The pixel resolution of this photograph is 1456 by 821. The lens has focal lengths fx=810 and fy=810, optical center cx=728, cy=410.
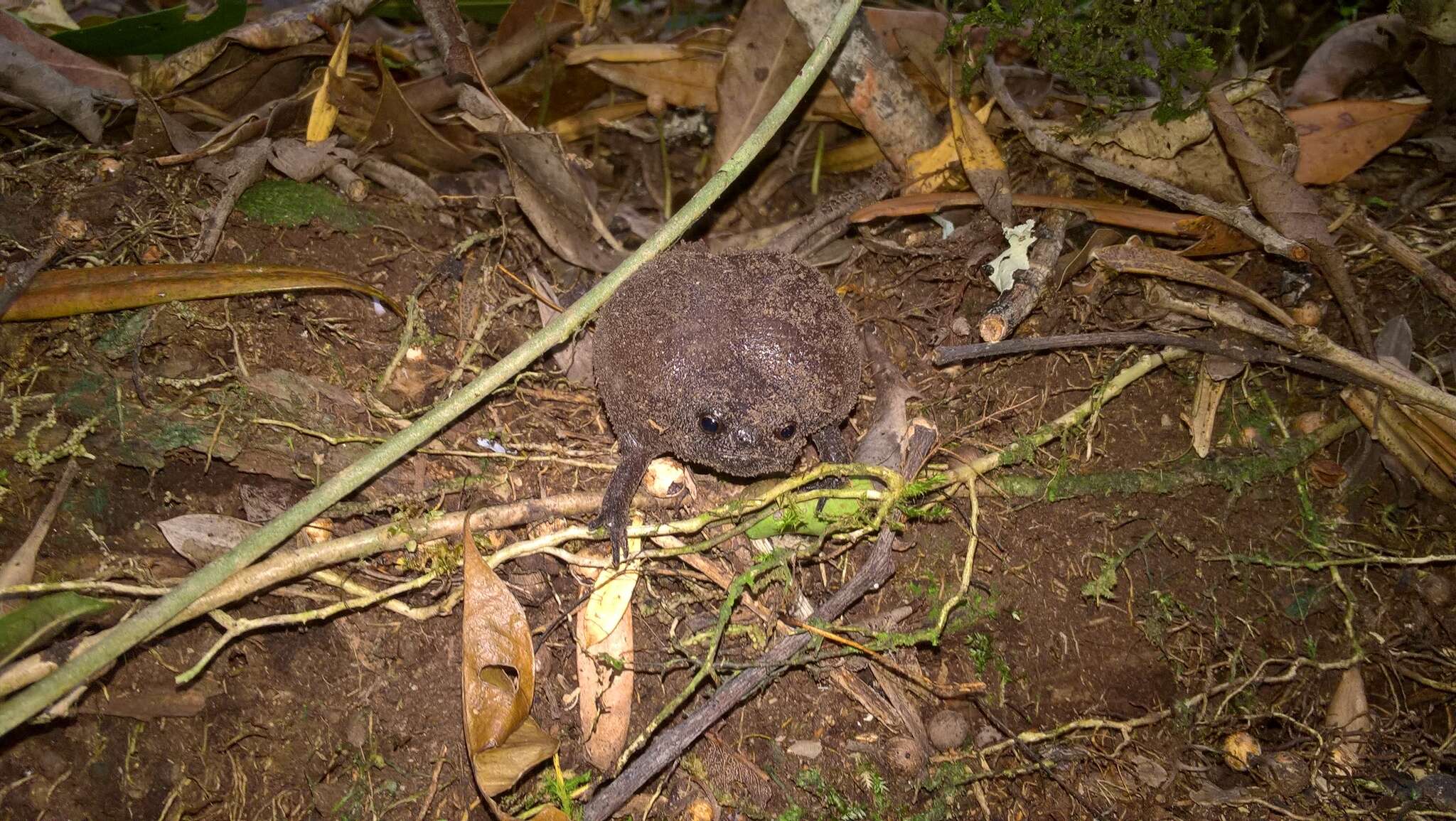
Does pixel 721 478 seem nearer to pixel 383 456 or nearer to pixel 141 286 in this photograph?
pixel 383 456

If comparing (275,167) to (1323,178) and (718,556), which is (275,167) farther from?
(1323,178)

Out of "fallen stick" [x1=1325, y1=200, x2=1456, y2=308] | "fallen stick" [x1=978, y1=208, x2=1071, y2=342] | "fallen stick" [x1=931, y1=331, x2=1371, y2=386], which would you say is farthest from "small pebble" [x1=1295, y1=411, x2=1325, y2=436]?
"fallen stick" [x1=978, y1=208, x2=1071, y2=342]

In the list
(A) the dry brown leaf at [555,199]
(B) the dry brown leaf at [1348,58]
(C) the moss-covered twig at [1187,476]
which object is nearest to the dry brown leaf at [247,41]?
(A) the dry brown leaf at [555,199]

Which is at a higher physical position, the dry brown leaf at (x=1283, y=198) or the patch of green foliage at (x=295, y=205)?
the dry brown leaf at (x=1283, y=198)

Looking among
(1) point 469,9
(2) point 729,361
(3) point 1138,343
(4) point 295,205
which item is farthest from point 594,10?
(3) point 1138,343

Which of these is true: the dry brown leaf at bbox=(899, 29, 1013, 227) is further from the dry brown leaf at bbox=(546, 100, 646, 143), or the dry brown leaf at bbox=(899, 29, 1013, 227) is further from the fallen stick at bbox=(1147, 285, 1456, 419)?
the dry brown leaf at bbox=(546, 100, 646, 143)

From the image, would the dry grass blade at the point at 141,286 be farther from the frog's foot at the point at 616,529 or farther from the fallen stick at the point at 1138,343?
the fallen stick at the point at 1138,343

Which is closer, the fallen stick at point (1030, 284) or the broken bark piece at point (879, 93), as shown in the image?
the fallen stick at point (1030, 284)
